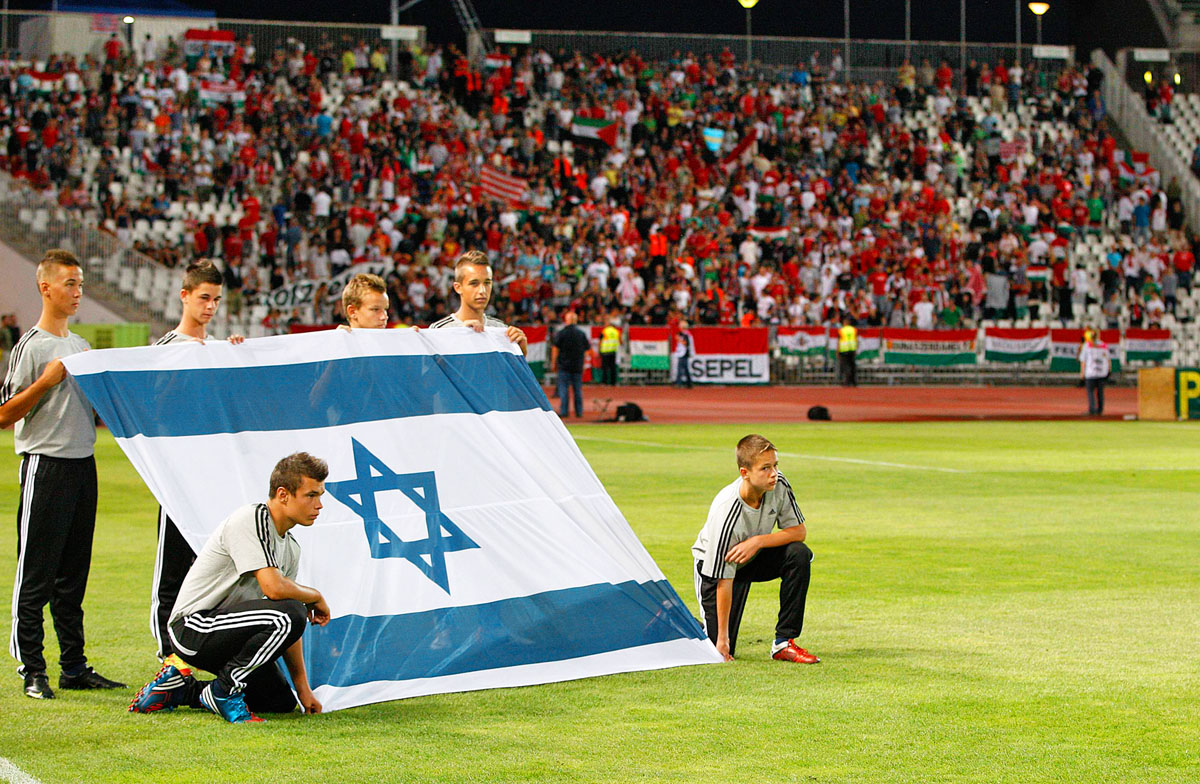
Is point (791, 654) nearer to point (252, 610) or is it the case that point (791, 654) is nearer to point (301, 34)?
point (252, 610)

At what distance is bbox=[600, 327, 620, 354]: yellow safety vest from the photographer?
3628 cm

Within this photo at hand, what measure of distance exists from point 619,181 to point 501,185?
432cm

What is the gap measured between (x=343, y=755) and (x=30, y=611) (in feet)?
6.38

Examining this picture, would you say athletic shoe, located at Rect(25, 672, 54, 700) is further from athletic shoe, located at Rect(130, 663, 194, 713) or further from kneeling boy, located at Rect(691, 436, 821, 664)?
kneeling boy, located at Rect(691, 436, 821, 664)

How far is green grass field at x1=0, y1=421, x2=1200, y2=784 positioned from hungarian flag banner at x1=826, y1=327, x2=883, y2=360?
25.2 meters

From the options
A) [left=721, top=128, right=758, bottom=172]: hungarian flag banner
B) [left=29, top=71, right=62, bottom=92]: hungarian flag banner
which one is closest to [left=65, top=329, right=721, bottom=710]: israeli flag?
[left=29, top=71, right=62, bottom=92]: hungarian flag banner

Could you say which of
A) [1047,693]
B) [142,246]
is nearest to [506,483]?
[1047,693]

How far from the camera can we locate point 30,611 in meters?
7.09

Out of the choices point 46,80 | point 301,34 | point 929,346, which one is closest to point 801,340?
point 929,346

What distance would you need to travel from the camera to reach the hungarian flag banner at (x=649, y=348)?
38000 mm

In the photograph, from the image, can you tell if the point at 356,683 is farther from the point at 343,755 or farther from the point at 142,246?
the point at 142,246

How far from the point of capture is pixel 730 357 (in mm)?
38344

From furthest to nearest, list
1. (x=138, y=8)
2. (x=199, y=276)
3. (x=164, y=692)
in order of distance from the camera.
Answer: (x=138, y=8)
(x=199, y=276)
(x=164, y=692)

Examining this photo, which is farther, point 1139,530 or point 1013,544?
point 1139,530
